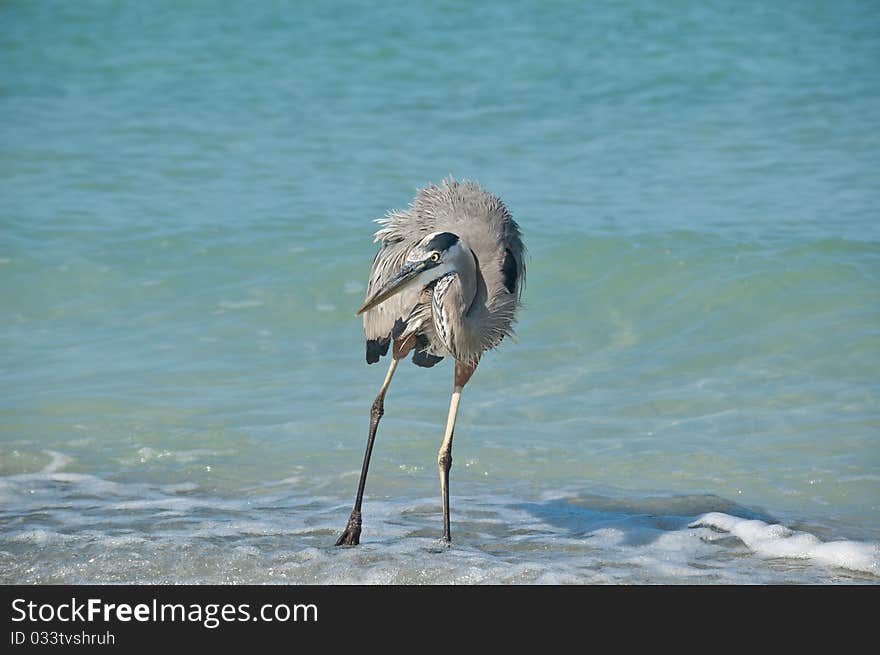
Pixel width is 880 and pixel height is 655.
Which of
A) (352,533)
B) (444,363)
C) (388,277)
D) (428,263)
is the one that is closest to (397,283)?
(428,263)

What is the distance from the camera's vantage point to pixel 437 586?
466 centimetres

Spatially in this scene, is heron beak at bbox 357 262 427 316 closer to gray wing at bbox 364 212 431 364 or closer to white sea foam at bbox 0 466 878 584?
gray wing at bbox 364 212 431 364

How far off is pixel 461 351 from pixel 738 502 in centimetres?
163

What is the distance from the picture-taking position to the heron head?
16.1 feet

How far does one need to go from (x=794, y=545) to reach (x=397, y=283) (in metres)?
1.93

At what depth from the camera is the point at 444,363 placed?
8.15 meters

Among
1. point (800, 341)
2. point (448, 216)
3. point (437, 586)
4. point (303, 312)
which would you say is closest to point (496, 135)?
point (303, 312)

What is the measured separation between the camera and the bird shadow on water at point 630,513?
5461 mm

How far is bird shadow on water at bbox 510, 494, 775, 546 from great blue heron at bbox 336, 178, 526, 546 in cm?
56

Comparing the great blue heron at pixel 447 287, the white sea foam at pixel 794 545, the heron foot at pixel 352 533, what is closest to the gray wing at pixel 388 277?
the great blue heron at pixel 447 287

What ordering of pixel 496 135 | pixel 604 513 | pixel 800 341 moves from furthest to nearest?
pixel 496 135
pixel 800 341
pixel 604 513

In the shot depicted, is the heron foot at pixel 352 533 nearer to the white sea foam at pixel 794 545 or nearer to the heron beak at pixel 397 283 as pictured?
the heron beak at pixel 397 283

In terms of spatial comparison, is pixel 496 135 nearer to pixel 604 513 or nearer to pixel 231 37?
pixel 231 37

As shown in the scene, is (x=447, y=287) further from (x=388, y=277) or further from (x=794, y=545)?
(x=794, y=545)
